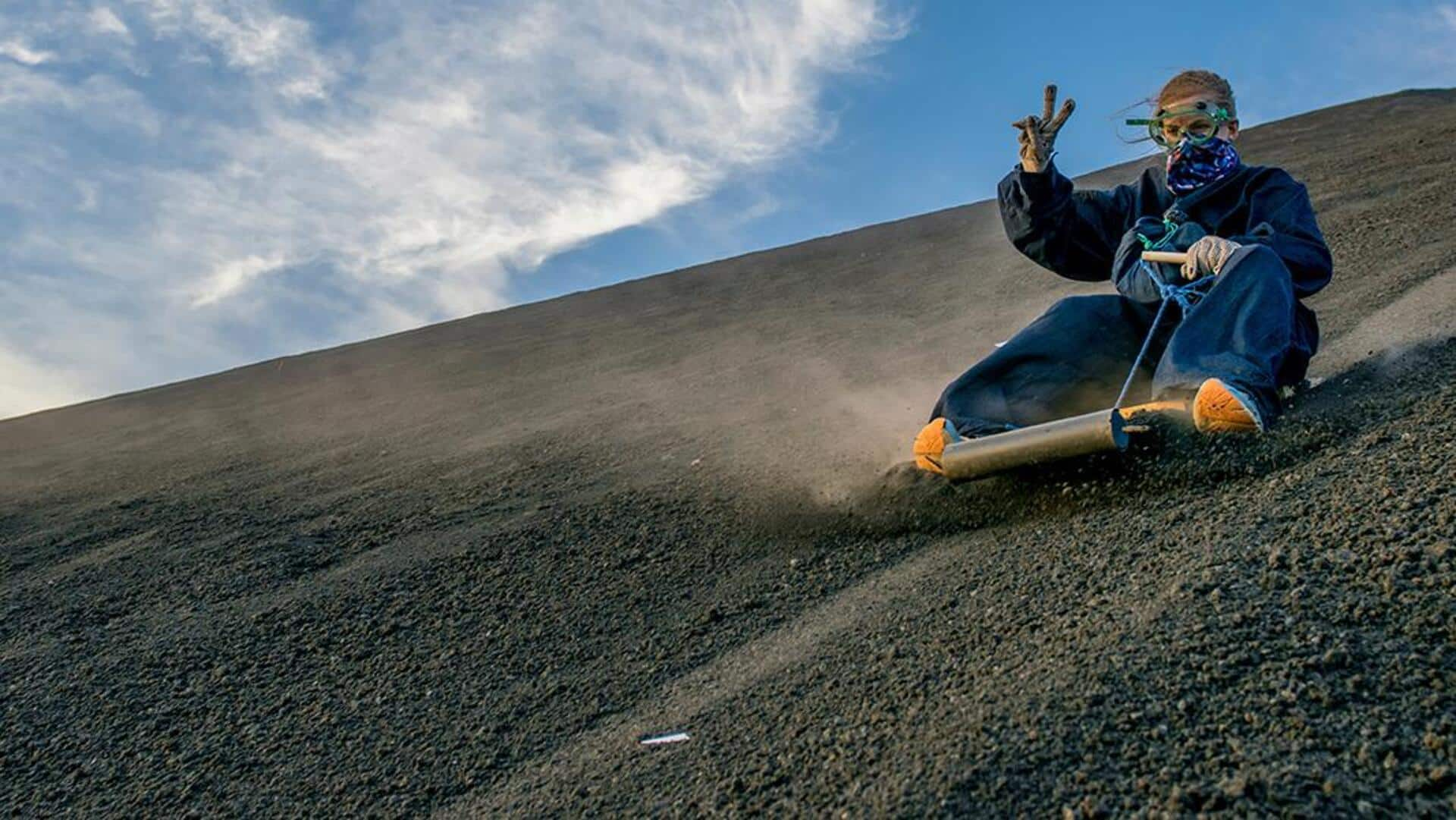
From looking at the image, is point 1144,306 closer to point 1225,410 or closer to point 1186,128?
point 1186,128

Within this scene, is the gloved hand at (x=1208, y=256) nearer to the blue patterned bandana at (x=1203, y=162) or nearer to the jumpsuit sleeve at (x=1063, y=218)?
the blue patterned bandana at (x=1203, y=162)

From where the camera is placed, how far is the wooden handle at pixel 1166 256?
3.71 m

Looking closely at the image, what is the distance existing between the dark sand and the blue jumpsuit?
0.89 feet

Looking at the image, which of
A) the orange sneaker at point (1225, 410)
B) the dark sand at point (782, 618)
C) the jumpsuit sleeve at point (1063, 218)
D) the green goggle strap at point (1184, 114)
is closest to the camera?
the dark sand at point (782, 618)

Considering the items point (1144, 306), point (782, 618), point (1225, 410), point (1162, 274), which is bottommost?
point (782, 618)

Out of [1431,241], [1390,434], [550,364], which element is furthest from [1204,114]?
[550,364]

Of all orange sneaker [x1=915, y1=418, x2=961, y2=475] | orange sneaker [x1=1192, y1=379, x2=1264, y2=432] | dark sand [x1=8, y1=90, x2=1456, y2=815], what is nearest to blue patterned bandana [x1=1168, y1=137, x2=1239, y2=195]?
dark sand [x1=8, y1=90, x2=1456, y2=815]

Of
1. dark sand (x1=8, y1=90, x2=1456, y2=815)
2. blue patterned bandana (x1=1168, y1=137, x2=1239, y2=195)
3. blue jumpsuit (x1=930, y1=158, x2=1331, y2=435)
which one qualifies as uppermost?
blue patterned bandana (x1=1168, y1=137, x2=1239, y2=195)

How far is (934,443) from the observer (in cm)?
355

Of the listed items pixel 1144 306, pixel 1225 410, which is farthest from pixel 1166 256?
pixel 1225 410

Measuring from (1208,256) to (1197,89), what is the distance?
70 centimetres

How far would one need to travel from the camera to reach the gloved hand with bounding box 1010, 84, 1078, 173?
3965 mm

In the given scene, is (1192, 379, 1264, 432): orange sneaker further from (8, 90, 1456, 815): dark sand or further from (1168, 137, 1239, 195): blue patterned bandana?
(1168, 137, 1239, 195): blue patterned bandana

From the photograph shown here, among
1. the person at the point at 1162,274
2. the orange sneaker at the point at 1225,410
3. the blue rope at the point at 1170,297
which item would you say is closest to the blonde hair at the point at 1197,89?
the person at the point at 1162,274
